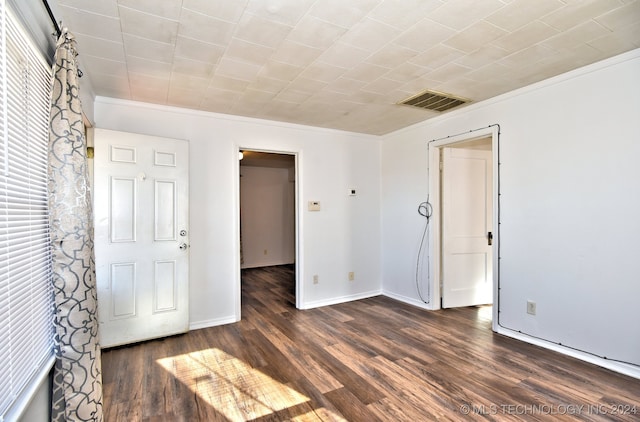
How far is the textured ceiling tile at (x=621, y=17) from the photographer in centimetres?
179

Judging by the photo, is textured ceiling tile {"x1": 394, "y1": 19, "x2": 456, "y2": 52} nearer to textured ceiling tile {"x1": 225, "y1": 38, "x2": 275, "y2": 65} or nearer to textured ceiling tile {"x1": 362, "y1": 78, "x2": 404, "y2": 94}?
textured ceiling tile {"x1": 362, "y1": 78, "x2": 404, "y2": 94}

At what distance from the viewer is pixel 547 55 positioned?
2332 mm

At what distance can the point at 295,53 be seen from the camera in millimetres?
2279

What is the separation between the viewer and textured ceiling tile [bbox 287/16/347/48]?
6.29 feet

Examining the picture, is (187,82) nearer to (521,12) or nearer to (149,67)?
(149,67)

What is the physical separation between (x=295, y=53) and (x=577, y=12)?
5.68ft

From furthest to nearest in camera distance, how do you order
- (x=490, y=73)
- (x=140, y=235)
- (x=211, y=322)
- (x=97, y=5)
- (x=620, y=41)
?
(x=211, y=322), (x=140, y=235), (x=490, y=73), (x=620, y=41), (x=97, y=5)

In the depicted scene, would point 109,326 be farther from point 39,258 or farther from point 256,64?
point 256,64

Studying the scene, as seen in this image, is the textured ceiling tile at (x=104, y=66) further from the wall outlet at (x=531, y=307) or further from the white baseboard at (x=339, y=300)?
the wall outlet at (x=531, y=307)

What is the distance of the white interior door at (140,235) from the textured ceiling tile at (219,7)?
1.72 meters

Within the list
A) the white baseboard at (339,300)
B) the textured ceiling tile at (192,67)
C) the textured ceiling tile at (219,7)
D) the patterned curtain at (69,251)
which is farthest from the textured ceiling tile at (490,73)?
the white baseboard at (339,300)

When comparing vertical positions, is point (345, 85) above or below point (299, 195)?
above

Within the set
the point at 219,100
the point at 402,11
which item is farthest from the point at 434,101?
the point at 219,100

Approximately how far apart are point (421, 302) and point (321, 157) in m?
2.34
